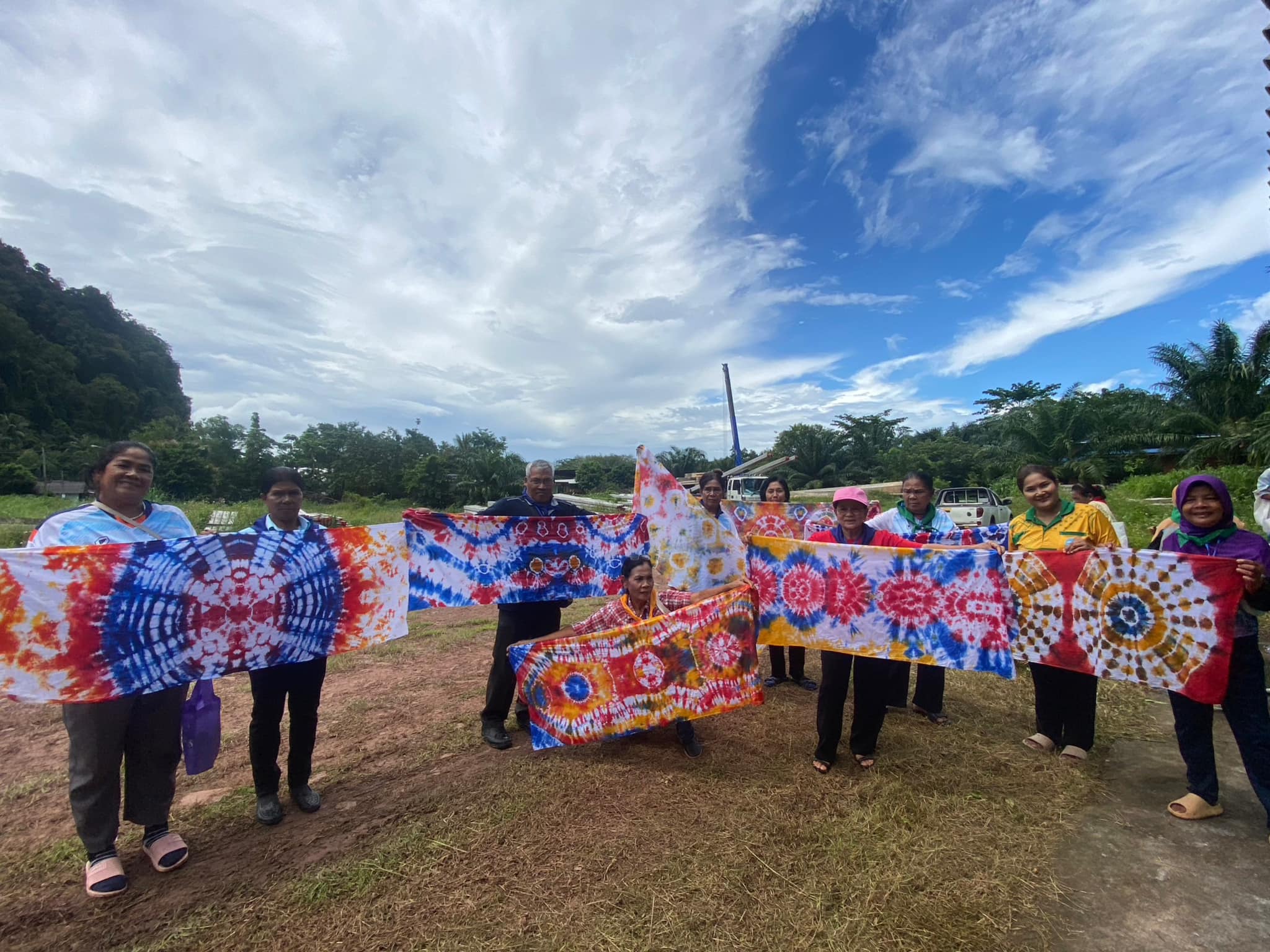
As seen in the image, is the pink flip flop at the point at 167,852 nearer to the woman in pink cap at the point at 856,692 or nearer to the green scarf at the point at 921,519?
the woman in pink cap at the point at 856,692

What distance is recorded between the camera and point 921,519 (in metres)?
4.27

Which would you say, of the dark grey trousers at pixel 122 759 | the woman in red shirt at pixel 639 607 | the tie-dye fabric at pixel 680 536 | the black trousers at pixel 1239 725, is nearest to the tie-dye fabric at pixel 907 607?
the woman in red shirt at pixel 639 607

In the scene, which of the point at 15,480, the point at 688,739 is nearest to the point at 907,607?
the point at 688,739

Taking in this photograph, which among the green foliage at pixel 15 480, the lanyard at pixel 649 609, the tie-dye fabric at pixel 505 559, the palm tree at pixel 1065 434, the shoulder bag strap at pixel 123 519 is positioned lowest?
the lanyard at pixel 649 609

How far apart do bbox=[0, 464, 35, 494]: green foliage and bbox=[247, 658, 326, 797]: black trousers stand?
4376 centimetres

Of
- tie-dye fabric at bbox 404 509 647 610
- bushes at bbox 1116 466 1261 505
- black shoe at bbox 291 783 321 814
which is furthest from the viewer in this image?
bushes at bbox 1116 466 1261 505

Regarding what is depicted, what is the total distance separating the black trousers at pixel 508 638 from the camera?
3.91m

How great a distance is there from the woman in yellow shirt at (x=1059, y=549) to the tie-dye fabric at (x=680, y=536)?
2.13 m

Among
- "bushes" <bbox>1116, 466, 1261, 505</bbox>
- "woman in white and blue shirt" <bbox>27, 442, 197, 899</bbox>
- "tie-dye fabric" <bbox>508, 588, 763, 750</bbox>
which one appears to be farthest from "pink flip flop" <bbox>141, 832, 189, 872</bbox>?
"bushes" <bbox>1116, 466, 1261, 505</bbox>

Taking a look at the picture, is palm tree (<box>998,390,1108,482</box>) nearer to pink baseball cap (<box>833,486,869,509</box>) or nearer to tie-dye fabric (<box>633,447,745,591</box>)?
tie-dye fabric (<box>633,447,745,591</box>)

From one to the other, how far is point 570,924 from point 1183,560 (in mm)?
Result: 3519

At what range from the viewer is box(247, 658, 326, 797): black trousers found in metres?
3.01

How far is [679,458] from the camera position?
54.4 metres

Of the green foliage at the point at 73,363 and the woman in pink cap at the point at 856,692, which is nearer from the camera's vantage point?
the woman in pink cap at the point at 856,692
